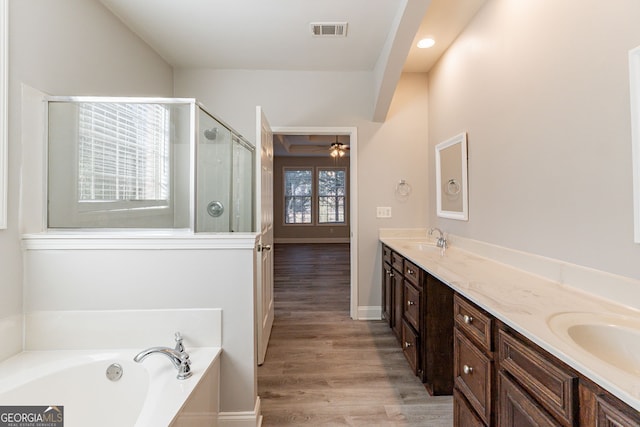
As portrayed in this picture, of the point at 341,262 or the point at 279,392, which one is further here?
the point at 341,262

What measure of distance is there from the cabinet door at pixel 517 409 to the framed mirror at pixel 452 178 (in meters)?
1.58

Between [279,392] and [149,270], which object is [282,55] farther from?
[279,392]

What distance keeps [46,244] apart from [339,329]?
243cm

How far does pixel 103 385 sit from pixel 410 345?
6.36 feet

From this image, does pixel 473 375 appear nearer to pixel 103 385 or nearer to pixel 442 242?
pixel 442 242

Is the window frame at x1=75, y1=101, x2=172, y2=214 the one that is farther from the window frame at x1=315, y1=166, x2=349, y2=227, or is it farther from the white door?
the window frame at x1=315, y1=166, x2=349, y2=227

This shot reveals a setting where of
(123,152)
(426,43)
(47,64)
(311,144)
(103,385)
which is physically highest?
(311,144)

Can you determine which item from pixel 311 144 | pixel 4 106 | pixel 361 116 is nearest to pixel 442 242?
pixel 361 116

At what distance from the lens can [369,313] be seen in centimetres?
324

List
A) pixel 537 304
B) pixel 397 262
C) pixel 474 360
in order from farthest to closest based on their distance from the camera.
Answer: pixel 397 262
pixel 474 360
pixel 537 304

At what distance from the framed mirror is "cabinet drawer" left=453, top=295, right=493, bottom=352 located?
1.19m

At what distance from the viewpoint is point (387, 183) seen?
326cm

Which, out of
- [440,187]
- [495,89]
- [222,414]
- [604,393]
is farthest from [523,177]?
[222,414]

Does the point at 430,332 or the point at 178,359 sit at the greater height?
the point at 178,359
